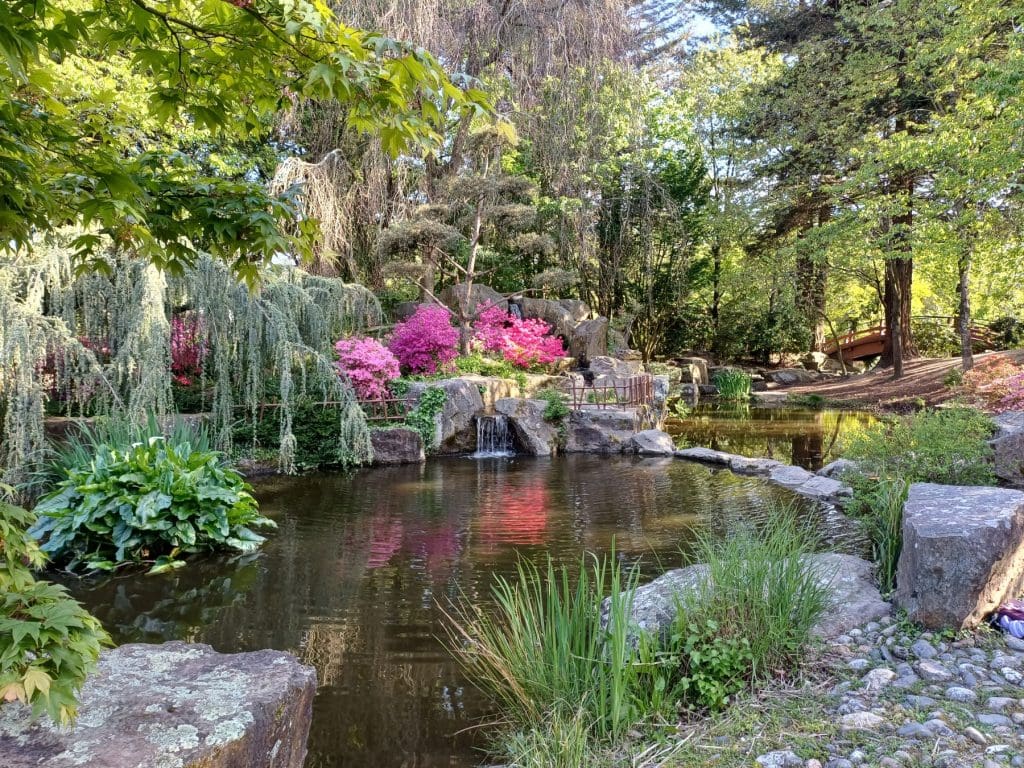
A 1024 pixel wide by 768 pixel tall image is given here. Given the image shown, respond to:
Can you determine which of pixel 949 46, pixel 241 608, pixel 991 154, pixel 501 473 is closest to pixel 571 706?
pixel 241 608

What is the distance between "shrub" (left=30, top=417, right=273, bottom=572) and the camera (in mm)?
5164

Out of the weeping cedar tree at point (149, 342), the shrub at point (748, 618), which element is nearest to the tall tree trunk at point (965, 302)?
the weeping cedar tree at point (149, 342)

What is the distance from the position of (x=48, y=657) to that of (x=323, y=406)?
8896 millimetres

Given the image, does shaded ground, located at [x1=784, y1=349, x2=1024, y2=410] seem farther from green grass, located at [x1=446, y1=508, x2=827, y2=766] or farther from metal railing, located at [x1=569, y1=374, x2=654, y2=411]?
green grass, located at [x1=446, y1=508, x2=827, y2=766]

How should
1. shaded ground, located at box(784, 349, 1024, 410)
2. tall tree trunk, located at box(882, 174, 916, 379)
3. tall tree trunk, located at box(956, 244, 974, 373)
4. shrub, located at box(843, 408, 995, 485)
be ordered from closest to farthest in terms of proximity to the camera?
shrub, located at box(843, 408, 995, 485) → tall tree trunk, located at box(956, 244, 974, 373) → shaded ground, located at box(784, 349, 1024, 410) → tall tree trunk, located at box(882, 174, 916, 379)

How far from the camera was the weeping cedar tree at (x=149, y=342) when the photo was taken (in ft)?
19.2

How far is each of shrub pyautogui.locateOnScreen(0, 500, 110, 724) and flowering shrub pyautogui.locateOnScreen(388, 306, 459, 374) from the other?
1178 centimetres

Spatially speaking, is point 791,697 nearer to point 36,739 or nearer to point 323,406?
point 36,739

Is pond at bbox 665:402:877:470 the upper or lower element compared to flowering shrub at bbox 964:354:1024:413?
lower

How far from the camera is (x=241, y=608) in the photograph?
4.42m

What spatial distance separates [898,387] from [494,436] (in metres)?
11.0

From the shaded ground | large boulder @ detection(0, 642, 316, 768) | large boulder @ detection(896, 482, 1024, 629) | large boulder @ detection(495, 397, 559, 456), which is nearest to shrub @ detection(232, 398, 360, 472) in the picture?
large boulder @ detection(495, 397, 559, 456)

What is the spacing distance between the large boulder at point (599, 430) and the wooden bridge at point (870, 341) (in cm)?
1288

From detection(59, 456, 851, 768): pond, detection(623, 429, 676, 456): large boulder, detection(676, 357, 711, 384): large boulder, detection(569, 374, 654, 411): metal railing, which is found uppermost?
detection(676, 357, 711, 384): large boulder
